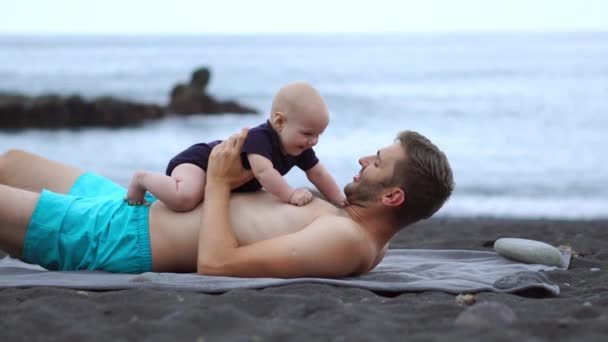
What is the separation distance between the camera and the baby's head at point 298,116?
14.6 ft

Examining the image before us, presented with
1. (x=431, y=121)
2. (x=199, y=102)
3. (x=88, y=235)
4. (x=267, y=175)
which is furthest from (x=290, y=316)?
(x=199, y=102)

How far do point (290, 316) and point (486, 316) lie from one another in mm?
825

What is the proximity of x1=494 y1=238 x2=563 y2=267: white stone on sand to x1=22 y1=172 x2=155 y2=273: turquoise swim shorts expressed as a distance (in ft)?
7.84

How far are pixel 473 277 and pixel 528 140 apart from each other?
18323 millimetres

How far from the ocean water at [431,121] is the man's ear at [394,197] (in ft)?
23.9

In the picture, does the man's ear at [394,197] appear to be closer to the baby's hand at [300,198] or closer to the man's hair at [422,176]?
the man's hair at [422,176]

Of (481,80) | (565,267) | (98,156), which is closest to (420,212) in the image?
(565,267)

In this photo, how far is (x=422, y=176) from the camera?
4355 millimetres

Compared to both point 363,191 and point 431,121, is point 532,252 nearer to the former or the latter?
point 363,191

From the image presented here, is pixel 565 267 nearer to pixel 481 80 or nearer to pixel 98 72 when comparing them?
pixel 481 80

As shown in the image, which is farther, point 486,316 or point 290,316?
point 290,316

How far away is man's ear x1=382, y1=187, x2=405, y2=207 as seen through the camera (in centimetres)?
439

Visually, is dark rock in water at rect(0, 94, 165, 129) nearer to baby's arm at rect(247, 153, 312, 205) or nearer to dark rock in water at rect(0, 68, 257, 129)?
dark rock in water at rect(0, 68, 257, 129)

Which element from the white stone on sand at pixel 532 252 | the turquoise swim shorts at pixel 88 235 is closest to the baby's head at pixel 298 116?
the turquoise swim shorts at pixel 88 235
